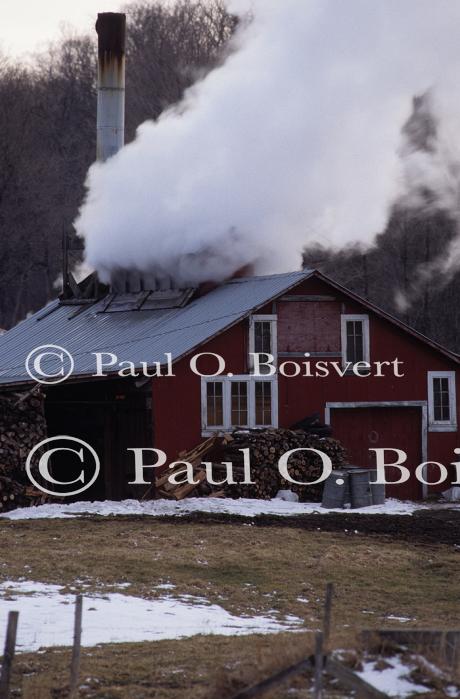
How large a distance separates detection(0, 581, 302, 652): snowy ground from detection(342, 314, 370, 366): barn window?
50.3ft

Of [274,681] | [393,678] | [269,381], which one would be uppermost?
[269,381]

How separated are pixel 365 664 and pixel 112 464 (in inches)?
804

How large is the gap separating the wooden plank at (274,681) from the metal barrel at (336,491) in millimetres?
19190

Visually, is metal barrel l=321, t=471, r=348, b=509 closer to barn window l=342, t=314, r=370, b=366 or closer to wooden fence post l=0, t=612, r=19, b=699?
barn window l=342, t=314, r=370, b=366

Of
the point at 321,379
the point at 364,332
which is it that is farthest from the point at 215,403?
the point at 364,332

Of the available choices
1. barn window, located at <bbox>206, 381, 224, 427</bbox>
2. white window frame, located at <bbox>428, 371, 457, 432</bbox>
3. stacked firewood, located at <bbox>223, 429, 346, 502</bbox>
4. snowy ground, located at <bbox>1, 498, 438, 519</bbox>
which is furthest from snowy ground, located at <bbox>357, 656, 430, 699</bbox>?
white window frame, located at <bbox>428, 371, 457, 432</bbox>

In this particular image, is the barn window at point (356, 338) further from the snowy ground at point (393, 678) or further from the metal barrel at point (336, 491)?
the snowy ground at point (393, 678)

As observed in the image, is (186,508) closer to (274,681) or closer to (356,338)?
(356,338)

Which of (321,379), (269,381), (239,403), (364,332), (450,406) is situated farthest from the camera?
(450,406)

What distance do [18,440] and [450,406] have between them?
1153 centimetres

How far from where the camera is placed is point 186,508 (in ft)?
99.3

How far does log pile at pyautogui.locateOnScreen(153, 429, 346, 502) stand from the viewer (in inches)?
1251

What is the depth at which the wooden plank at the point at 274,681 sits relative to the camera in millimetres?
12219

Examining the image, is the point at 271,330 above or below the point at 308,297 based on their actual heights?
below
